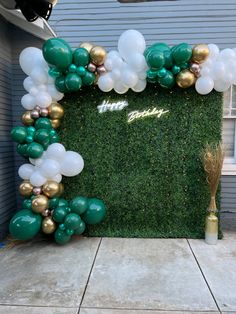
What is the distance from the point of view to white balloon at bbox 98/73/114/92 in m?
3.51

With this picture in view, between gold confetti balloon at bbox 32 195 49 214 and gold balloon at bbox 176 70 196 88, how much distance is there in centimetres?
234

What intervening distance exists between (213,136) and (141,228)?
1698mm

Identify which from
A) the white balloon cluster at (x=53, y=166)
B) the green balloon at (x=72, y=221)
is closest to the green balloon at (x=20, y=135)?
the white balloon cluster at (x=53, y=166)

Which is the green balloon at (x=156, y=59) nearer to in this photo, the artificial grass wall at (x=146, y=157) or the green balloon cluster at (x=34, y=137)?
the artificial grass wall at (x=146, y=157)

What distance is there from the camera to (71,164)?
3561 mm

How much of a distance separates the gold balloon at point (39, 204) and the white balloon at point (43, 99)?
1.21 meters

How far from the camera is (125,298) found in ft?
8.23

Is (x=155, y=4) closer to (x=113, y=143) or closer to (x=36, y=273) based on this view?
(x=113, y=143)

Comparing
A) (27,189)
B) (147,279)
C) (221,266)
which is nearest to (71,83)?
(27,189)

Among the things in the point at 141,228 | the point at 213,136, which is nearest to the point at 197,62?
the point at 213,136

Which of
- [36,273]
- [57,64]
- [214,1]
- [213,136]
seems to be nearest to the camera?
[36,273]

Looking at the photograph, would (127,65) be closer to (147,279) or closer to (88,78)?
(88,78)

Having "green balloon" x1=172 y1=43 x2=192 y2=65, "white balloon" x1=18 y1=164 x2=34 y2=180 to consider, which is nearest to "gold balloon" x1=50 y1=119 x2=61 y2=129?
"white balloon" x1=18 y1=164 x2=34 y2=180

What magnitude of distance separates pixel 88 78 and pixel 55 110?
623mm
